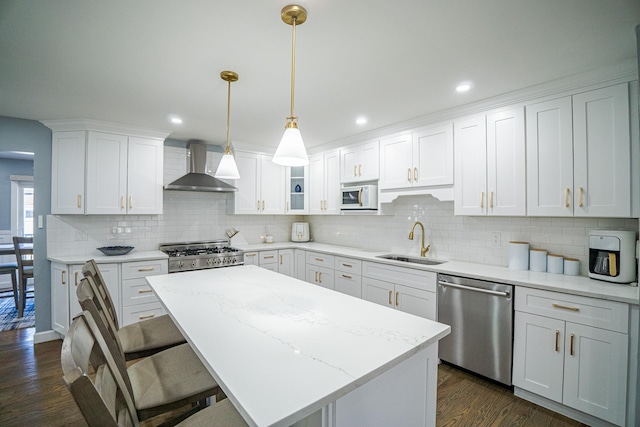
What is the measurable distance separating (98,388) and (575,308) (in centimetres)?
271

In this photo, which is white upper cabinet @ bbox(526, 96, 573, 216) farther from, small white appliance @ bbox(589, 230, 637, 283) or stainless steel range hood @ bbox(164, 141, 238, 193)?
stainless steel range hood @ bbox(164, 141, 238, 193)

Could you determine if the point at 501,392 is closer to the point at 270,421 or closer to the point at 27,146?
the point at 270,421

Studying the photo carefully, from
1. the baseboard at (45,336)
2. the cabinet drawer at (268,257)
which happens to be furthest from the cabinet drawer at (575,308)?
the baseboard at (45,336)

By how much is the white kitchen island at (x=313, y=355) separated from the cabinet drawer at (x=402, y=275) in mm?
1316

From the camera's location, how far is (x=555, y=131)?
2.37 m

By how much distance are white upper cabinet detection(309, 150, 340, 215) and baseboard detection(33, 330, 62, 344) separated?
3512 mm

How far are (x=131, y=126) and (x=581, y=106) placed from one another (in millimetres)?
4497

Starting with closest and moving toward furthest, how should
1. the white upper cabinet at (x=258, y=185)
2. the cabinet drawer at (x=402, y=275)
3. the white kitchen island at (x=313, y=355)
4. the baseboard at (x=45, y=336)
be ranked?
the white kitchen island at (x=313, y=355) < the cabinet drawer at (x=402, y=275) < the baseboard at (x=45, y=336) < the white upper cabinet at (x=258, y=185)

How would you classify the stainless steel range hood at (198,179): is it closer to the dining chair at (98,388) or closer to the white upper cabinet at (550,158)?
the dining chair at (98,388)

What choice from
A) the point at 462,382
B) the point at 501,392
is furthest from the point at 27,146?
the point at 501,392

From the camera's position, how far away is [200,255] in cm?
379

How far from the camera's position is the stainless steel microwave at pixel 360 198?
3.75 metres

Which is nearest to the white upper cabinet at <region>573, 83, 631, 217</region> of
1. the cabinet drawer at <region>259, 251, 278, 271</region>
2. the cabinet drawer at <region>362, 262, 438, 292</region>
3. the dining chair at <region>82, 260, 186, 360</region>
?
the cabinet drawer at <region>362, 262, 438, 292</region>

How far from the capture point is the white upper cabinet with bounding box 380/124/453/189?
3.05 metres
